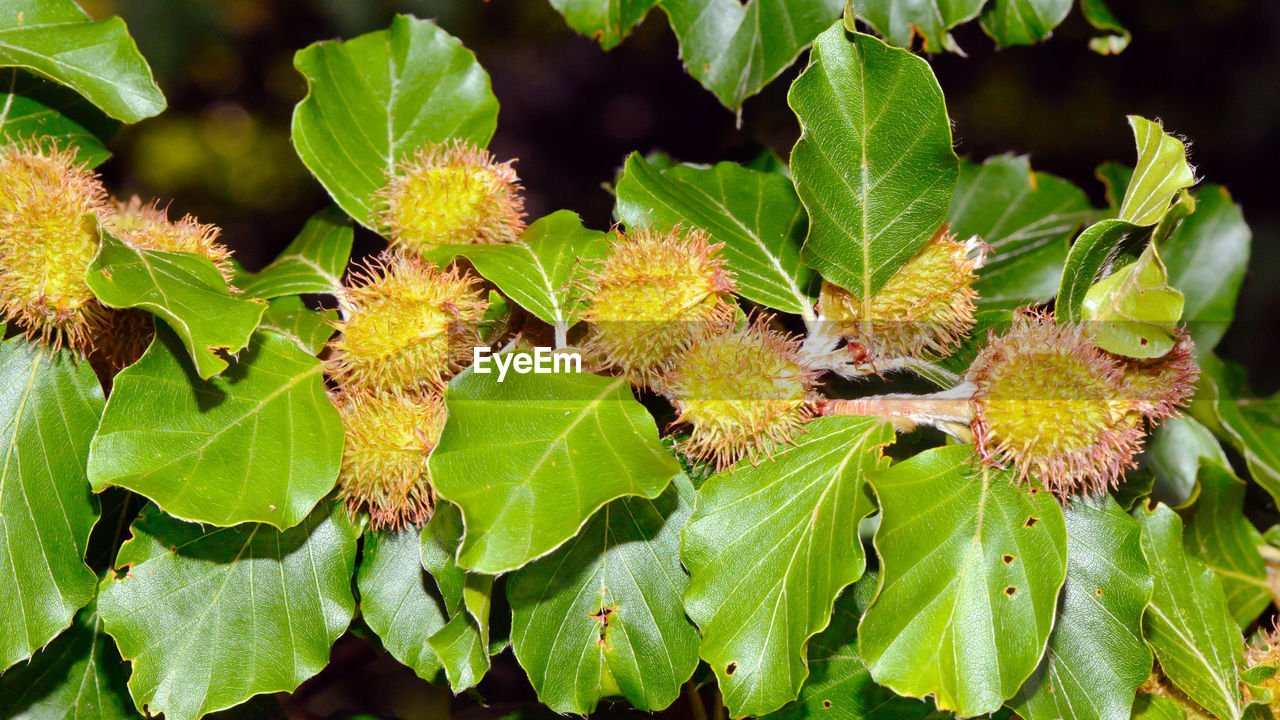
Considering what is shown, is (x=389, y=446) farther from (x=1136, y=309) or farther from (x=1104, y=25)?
(x=1104, y=25)

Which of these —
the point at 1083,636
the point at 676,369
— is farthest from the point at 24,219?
the point at 1083,636

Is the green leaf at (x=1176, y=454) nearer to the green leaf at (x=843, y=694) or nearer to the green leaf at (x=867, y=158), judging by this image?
the green leaf at (x=843, y=694)

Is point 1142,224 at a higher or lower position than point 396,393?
higher

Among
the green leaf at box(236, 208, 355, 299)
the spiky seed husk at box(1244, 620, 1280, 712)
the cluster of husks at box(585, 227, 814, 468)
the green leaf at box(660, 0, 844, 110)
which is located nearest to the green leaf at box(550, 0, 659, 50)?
the green leaf at box(660, 0, 844, 110)

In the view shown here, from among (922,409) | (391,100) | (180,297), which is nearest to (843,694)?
(922,409)

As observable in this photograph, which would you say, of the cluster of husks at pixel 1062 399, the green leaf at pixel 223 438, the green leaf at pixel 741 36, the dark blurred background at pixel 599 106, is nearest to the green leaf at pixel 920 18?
the green leaf at pixel 741 36

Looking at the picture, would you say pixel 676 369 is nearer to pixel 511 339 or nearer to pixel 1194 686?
pixel 511 339

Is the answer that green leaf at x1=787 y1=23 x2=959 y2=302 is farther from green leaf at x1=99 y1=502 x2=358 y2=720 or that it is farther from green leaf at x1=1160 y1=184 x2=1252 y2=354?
green leaf at x1=1160 y1=184 x2=1252 y2=354
